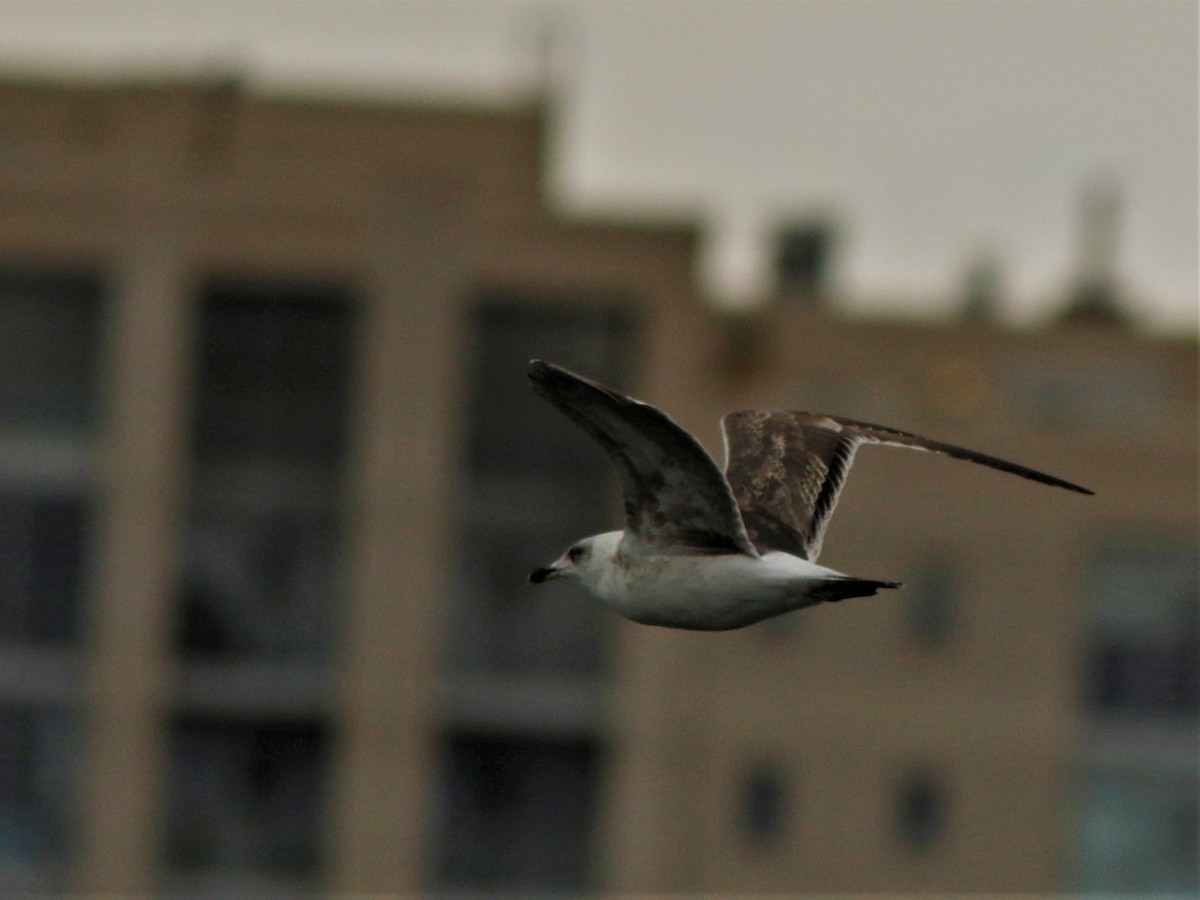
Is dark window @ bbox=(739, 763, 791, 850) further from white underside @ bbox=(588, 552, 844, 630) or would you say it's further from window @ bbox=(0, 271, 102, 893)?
white underside @ bbox=(588, 552, 844, 630)


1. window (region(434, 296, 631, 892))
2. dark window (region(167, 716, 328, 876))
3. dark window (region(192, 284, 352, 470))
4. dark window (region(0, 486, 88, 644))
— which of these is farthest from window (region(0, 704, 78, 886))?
window (region(434, 296, 631, 892))

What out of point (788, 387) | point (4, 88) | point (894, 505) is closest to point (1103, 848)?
point (894, 505)

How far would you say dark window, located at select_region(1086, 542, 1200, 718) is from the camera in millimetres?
43562

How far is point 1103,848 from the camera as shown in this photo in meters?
45.0

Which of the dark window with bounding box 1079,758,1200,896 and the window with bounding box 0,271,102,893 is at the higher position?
the window with bounding box 0,271,102,893

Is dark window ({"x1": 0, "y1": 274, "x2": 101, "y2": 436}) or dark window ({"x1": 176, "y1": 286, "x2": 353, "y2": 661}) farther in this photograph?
dark window ({"x1": 176, "y1": 286, "x2": 353, "y2": 661})

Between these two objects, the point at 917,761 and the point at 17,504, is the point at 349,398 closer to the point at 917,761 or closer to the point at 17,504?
the point at 17,504

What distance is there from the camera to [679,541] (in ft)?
31.6

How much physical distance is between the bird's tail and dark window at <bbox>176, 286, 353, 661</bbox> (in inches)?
1003

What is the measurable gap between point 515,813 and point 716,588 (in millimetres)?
26818

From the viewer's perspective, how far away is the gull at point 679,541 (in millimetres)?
8773

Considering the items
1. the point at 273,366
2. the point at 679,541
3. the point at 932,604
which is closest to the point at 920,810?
the point at 932,604

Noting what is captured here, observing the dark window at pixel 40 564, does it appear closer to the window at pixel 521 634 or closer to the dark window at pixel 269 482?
the dark window at pixel 269 482

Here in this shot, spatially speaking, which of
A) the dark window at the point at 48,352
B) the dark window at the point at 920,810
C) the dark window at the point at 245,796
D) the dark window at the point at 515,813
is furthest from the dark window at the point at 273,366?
the dark window at the point at 920,810
